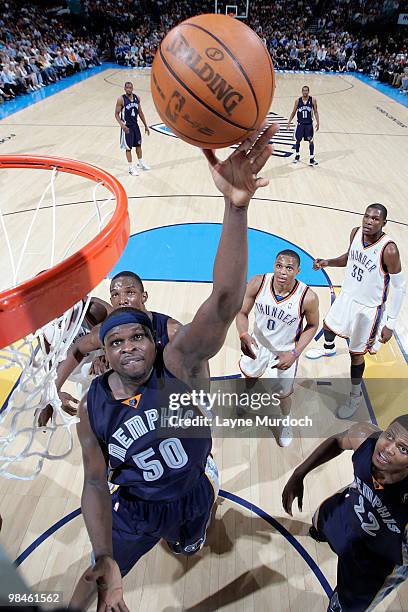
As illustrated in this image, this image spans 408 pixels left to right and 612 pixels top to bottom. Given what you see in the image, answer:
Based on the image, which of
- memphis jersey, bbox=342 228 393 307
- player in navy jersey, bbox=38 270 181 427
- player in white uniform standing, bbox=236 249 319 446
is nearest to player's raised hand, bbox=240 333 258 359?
player in white uniform standing, bbox=236 249 319 446

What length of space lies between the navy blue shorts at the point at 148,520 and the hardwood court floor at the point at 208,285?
1.60ft

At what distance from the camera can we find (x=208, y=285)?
17.6ft

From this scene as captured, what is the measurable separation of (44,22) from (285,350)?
25.1m

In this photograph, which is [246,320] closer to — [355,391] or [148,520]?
[355,391]

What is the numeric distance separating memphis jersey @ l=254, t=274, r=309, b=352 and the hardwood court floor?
Result: 735mm

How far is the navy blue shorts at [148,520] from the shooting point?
2.23 meters

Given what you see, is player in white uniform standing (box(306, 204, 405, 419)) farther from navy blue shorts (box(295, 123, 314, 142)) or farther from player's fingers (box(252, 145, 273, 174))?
navy blue shorts (box(295, 123, 314, 142))

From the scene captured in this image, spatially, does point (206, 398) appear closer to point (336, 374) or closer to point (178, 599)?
point (178, 599)

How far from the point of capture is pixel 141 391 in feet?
6.56

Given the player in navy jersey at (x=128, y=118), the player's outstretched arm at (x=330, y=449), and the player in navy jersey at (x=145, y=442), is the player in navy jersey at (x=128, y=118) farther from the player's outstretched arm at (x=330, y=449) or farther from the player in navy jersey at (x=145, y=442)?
the player's outstretched arm at (x=330, y=449)

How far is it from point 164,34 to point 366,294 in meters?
20.2

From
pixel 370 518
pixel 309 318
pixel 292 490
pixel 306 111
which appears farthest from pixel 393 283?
pixel 306 111

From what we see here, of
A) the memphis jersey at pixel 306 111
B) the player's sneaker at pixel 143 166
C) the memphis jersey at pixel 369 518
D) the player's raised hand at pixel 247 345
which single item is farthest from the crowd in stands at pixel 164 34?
the memphis jersey at pixel 369 518

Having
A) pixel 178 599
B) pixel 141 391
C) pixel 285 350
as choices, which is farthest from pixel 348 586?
pixel 285 350
